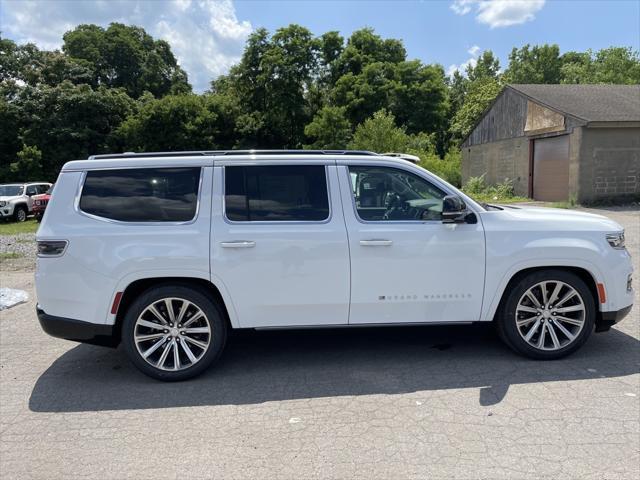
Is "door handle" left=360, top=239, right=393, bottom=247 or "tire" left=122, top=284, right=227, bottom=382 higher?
"door handle" left=360, top=239, right=393, bottom=247

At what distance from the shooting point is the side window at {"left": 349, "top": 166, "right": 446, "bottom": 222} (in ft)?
14.8

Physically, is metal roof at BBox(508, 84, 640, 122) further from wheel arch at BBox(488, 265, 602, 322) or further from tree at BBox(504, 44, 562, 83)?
tree at BBox(504, 44, 562, 83)

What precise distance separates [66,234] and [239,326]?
1599 mm

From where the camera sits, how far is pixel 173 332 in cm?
431

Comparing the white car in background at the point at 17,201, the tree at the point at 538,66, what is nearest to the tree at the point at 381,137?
the white car in background at the point at 17,201


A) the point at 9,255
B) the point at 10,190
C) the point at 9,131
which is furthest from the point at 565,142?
the point at 9,131

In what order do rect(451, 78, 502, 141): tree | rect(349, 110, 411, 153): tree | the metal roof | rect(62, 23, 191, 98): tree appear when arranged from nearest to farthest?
the metal roof < rect(349, 110, 411, 153): tree < rect(451, 78, 502, 141): tree < rect(62, 23, 191, 98): tree

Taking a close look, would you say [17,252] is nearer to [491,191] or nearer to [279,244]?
[279,244]

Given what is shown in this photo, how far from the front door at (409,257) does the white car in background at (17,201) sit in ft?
68.4

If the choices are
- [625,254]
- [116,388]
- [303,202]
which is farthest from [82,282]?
[625,254]

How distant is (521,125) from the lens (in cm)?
2558

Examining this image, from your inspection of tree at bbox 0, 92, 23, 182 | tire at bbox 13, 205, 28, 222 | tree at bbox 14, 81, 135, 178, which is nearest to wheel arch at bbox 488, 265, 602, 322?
tire at bbox 13, 205, 28, 222

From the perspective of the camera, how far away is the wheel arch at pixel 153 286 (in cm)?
430

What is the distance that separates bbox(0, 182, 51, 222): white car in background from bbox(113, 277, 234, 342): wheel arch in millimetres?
19892
